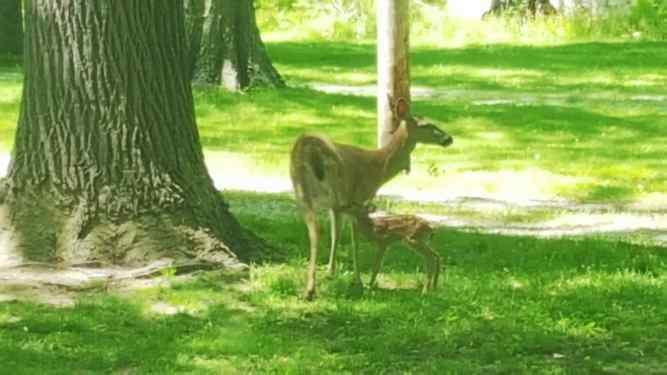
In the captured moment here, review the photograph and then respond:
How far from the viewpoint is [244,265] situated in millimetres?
9812

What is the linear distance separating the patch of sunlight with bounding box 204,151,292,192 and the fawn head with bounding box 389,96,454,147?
599 cm

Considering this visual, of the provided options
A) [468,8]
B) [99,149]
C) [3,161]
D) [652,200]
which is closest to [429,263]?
[99,149]

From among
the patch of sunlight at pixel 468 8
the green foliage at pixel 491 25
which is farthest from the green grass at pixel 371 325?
the patch of sunlight at pixel 468 8

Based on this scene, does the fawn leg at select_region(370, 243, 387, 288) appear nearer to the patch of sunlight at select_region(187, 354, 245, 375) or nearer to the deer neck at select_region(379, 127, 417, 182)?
the deer neck at select_region(379, 127, 417, 182)

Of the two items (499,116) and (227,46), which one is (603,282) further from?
(227,46)

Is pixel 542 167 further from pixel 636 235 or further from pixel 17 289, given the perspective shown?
pixel 17 289

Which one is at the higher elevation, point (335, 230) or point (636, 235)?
point (335, 230)

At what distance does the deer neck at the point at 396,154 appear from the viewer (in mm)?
8977

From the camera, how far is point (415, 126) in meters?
9.21

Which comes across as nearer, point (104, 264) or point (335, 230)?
point (335, 230)

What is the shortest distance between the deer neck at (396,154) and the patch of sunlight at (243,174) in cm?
617

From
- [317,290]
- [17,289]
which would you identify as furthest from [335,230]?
[17,289]

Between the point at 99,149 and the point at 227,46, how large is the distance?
13016mm

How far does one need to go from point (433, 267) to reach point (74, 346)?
2.31m
